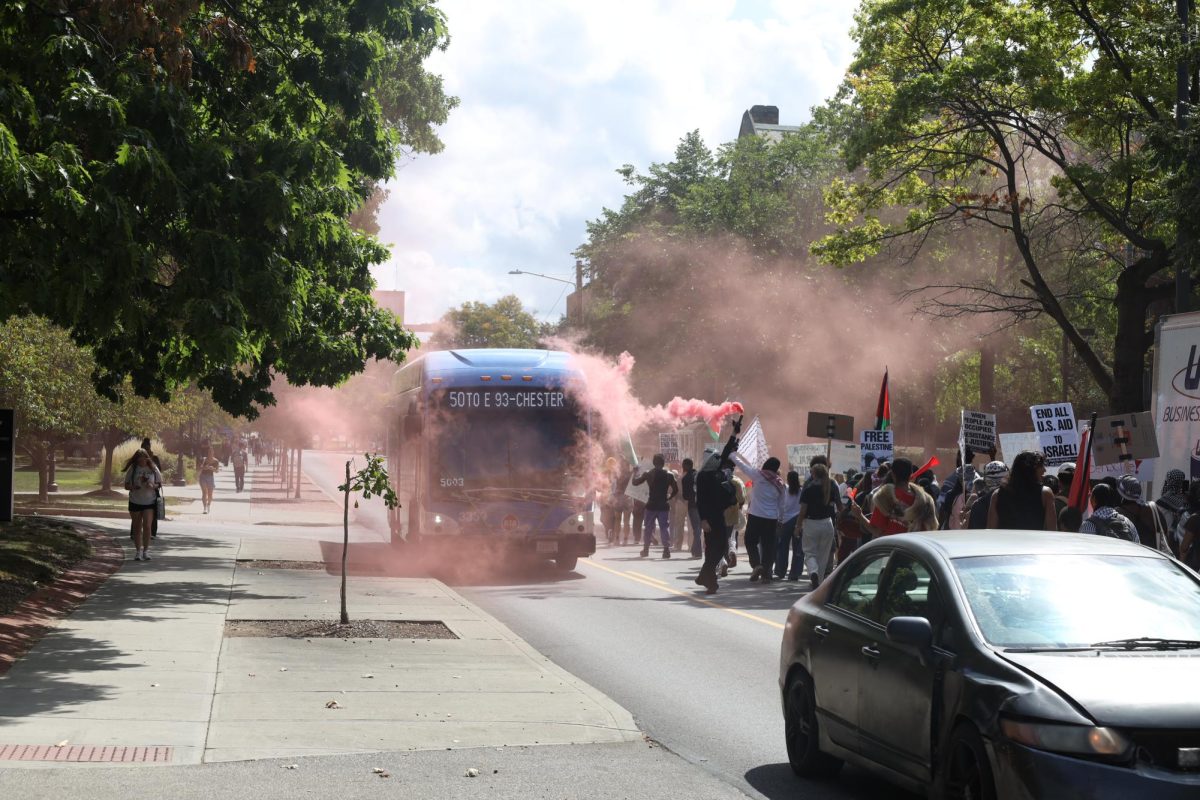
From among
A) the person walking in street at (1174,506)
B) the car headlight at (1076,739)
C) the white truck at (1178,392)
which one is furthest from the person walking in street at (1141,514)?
the car headlight at (1076,739)

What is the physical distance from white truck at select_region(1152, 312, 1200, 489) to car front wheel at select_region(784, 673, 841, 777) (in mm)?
8990

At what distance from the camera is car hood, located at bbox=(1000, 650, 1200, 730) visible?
5.38 m

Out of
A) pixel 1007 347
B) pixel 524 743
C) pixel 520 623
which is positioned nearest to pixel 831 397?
pixel 1007 347

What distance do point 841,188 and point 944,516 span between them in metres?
10.8

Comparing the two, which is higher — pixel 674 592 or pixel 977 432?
pixel 977 432

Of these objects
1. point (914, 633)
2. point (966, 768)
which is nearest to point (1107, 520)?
point (914, 633)

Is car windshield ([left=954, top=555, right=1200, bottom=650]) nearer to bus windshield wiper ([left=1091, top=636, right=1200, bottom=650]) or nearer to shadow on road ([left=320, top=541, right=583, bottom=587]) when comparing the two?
bus windshield wiper ([left=1091, top=636, right=1200, bottom=650])

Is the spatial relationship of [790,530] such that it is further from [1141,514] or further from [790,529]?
[1141,514]

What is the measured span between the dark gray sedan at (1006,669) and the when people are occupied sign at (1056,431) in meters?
13.5

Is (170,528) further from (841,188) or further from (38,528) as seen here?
(841,188)

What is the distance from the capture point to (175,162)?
40.5 feet

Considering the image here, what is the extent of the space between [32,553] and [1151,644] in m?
15.6

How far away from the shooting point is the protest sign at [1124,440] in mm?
16219

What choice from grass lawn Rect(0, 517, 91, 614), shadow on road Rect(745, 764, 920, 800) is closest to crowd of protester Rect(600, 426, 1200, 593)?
shadow on road Rect(745, 764, 920, 800)
